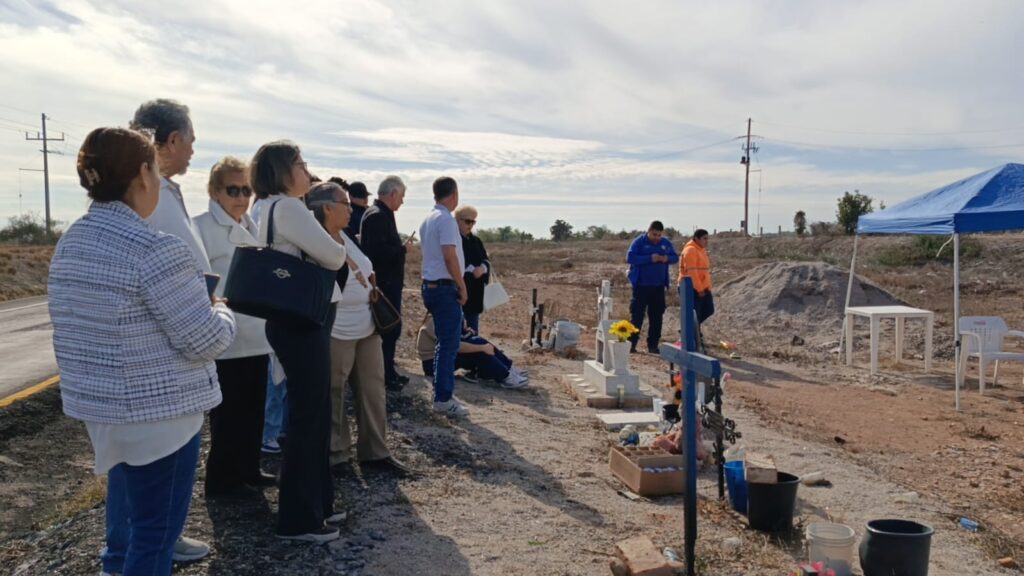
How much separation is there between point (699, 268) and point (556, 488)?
7.13 m

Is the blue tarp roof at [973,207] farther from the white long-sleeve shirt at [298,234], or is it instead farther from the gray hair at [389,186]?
the white long-sleeve shirt at [298,234]

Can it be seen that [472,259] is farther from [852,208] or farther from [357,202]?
[852,208]

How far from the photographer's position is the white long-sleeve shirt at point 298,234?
3586mm

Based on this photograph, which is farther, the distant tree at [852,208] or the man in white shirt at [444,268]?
the distant tree at [852,208]

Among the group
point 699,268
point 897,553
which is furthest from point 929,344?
point 897,553

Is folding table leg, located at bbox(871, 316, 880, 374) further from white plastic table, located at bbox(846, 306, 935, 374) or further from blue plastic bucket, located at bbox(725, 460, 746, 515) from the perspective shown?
blue plastic bucket, located at bbox(725, 460, 746, 515)

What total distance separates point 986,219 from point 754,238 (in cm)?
3999

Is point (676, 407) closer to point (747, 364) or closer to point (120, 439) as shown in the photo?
point (120, 439)

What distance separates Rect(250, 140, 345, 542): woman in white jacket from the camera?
141 inches

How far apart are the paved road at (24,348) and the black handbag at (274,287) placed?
208 inches

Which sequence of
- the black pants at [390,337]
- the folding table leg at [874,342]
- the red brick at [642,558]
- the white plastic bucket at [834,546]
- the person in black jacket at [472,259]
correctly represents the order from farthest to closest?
the folding table leg at [874,342]
the person in black jacket at [472,259]
the black pants at [390,337]
the white plastic bucket at [834,546]
the red brick at [642,558]

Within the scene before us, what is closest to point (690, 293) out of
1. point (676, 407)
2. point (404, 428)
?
point (676, 407)

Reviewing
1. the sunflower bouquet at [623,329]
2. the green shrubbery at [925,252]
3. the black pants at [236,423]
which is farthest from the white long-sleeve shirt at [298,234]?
the green shrubbery at [925,252]

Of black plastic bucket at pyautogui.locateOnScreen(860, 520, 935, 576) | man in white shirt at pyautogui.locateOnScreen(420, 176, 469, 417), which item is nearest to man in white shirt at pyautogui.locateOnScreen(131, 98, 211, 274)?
man in white shirt at pyautogui.locateOnScreen(420, 176, 469, 417)
